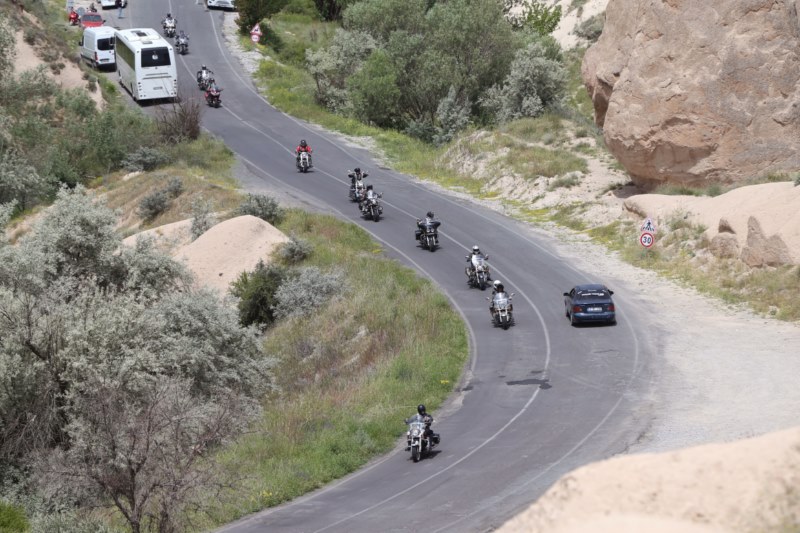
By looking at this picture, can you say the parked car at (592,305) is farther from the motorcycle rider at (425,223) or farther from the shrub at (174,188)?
the shrub at (174,188)

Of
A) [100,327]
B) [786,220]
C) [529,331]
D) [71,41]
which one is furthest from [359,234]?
[71,41]

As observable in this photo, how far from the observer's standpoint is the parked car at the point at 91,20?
260 feet

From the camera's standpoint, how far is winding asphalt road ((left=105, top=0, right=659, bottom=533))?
21.3 meters

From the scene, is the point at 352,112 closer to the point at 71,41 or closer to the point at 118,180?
the point at 118,180

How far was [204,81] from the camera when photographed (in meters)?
69.9

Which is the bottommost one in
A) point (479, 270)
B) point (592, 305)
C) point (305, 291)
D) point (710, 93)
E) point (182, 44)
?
point (305, 291)

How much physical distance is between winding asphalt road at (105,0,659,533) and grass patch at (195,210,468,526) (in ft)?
1.89

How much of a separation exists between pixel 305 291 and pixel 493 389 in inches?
394

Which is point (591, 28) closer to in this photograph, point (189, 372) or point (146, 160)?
point (146, 160)

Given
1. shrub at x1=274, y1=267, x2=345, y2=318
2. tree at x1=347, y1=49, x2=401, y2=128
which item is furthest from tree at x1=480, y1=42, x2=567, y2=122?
shrub at x1=274, y1=267, x2=345, y2=318

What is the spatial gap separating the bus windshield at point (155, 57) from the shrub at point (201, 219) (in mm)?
23633

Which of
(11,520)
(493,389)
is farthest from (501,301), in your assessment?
(11,520)

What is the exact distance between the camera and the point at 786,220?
117 ft

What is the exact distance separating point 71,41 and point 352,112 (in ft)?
77.6
